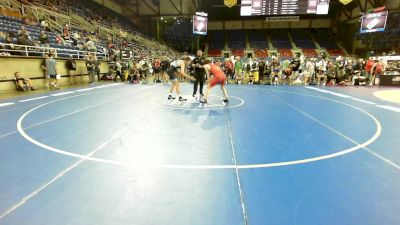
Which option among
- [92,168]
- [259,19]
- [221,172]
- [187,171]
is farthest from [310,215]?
[259,19]

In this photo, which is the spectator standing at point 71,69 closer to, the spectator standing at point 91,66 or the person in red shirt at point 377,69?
the spectator standing at point 91,66

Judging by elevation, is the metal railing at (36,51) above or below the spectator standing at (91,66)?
above

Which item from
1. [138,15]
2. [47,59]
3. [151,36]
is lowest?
[47,59]

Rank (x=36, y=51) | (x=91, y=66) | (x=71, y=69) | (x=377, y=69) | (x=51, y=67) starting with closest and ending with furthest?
(x=51, y=67)
(x=36, y=51)
(x=71, y=69)
(x=91, y=66)
(x=377, y=69)

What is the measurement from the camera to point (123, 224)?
222 cm

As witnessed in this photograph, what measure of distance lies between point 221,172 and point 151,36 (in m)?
38.4

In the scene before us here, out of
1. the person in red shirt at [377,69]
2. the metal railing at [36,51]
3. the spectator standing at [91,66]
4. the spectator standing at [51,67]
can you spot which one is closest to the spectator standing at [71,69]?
the metal railing at [36,51]

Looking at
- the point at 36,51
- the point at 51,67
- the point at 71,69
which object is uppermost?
the point at 36,51

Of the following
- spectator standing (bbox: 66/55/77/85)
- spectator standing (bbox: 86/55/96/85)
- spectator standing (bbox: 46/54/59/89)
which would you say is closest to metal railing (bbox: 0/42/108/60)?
spectator standing (bbox: 66/55/77/85)

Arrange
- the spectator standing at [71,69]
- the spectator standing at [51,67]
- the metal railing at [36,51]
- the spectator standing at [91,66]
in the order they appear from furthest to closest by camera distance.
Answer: the spectator standing at [91,66] < the spectator standing at [71,69] < the spectator standing at [51,67] < the metal railing at [36,51]

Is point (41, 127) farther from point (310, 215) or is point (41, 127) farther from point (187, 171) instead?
point (310, 215)

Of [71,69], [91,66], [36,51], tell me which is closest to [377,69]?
[91,66]

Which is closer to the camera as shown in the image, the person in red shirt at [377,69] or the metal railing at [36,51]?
the metal railing at [36,51]

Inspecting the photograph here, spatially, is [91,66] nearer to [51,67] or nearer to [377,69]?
[51,67]
